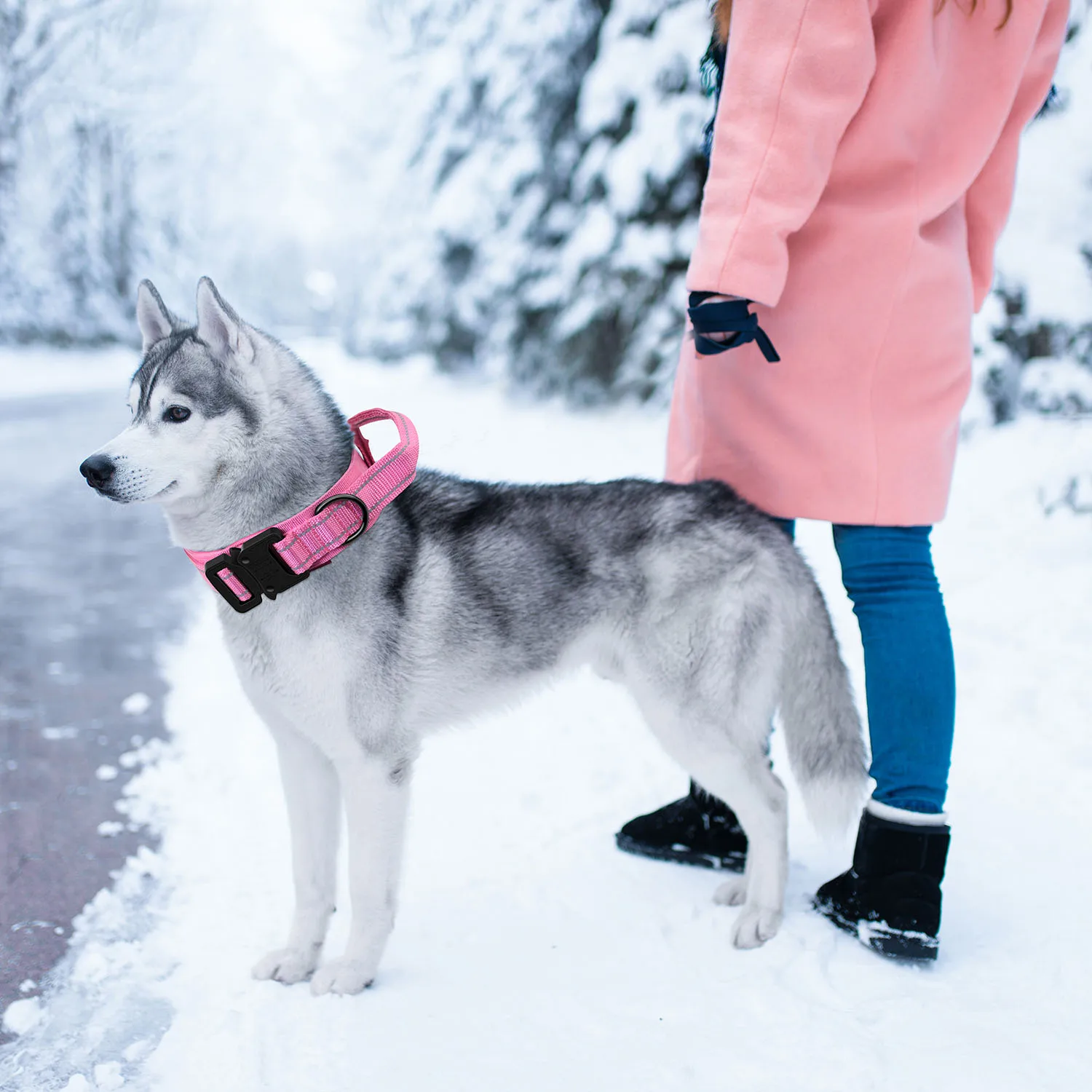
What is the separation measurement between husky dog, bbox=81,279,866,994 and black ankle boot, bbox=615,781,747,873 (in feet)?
0.58

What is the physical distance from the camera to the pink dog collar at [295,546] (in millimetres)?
1673

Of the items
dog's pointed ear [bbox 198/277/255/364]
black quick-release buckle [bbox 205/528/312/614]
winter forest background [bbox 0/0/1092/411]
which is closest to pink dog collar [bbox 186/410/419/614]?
black quick-release buckle [bbox 205/528/312/614]

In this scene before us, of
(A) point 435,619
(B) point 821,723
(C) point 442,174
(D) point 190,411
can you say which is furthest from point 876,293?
(C) point 442,174

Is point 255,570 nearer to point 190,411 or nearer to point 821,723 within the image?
point 190,411

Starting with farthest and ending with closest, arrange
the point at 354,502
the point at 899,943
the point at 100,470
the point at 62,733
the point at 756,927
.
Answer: the point at 62,733
the point at 756,927
the point at 899,943
the point at 354,502
the point at 100,470

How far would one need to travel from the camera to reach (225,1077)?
154 centimetres

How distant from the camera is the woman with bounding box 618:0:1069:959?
70.0 inches

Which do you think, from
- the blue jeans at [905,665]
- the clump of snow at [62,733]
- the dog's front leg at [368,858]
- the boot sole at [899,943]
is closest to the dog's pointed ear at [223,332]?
the dog's front leg at [368,858]

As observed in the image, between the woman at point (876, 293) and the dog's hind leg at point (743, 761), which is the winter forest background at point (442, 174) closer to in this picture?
the woman at point (876, 293)

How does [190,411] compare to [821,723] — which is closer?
[190,411]

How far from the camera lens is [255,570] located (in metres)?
1.67

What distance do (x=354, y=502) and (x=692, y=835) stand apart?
1.22 meters

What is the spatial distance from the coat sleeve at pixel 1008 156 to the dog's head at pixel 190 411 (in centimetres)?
156

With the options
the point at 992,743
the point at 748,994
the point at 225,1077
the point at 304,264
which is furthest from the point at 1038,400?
the point at 304,264
